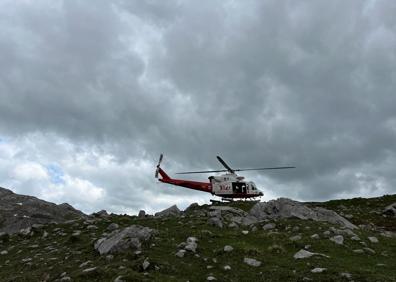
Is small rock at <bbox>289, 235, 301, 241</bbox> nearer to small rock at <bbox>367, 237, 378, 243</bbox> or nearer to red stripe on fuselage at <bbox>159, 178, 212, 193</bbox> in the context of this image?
small rock at <bbox>367, 237, 378, 243</bbox>

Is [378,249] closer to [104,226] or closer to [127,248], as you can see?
[127,248]

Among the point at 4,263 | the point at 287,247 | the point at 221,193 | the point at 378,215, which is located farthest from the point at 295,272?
the point at 221,193

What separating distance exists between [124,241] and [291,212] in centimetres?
1418

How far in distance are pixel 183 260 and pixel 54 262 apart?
5.93 metres

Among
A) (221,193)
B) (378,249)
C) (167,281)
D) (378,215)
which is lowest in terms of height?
(167,281)

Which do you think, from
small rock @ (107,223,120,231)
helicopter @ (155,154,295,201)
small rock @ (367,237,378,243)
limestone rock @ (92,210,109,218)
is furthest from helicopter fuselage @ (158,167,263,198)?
small rock @ (367,237,378,243)

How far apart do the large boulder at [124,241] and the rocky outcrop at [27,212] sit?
15529mm

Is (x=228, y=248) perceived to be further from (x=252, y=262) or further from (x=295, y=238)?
(x=295, y=238)

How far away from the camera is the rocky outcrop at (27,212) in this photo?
104 ft

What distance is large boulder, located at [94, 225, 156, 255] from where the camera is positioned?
16688 millimetres

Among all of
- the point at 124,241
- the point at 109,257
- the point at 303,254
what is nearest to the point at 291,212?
the point at 303,254

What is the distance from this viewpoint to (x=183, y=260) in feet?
51.2

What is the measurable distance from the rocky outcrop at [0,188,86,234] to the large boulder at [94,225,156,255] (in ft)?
50.9

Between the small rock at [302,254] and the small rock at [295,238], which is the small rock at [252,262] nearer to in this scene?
the small rock at [302,254]
